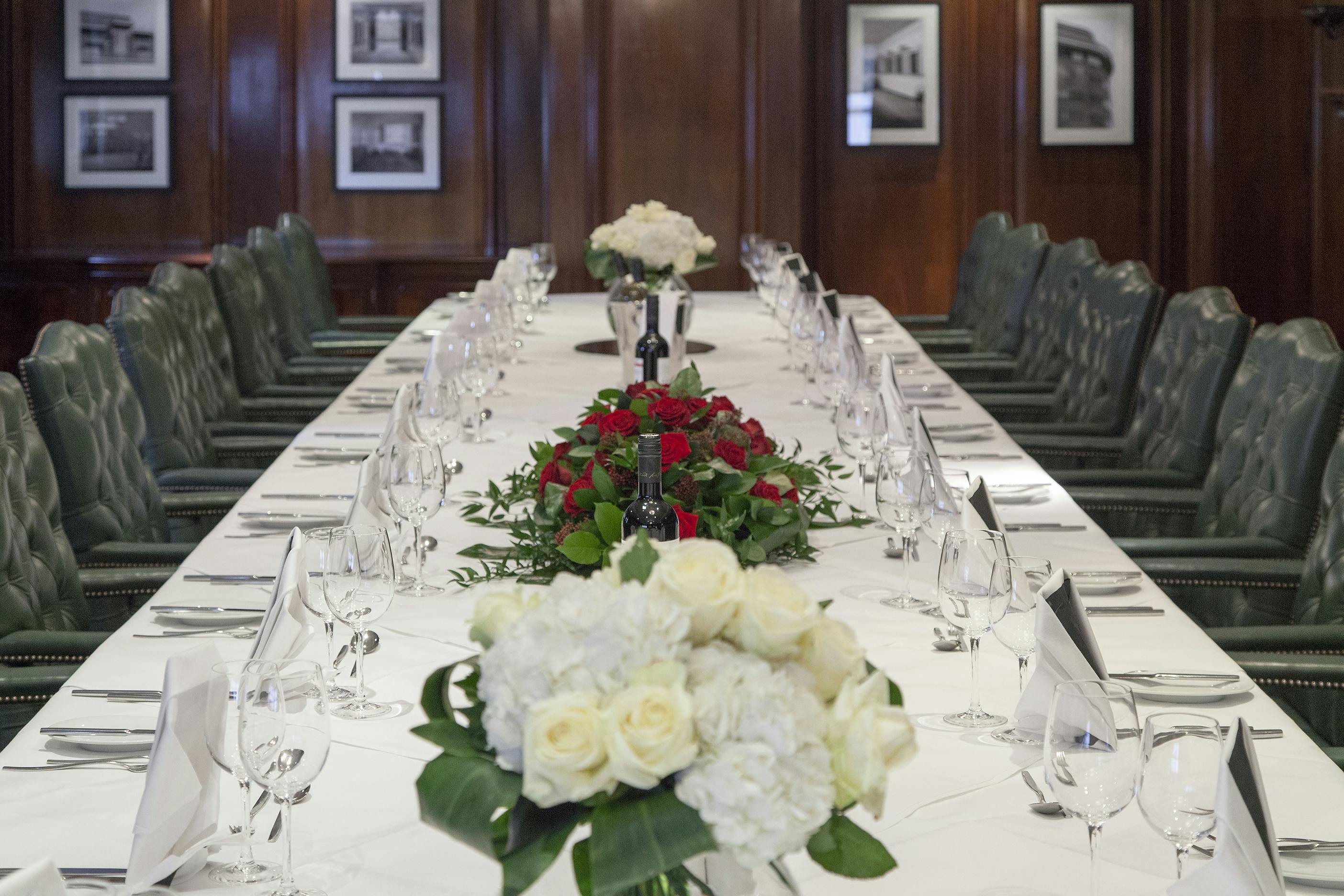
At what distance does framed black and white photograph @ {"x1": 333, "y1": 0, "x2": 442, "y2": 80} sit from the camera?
27.6 feet

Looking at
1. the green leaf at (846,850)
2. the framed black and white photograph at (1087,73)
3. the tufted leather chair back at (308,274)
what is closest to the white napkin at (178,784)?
the green leaf at (846,850)

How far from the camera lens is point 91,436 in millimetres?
3164

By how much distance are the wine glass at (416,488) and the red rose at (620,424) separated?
0.87 feet

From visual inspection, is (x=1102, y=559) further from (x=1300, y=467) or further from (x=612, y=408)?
(x=612, y=408)

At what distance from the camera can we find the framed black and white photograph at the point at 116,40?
8.31 meters

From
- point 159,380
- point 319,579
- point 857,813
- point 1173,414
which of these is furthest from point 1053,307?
point 857,813

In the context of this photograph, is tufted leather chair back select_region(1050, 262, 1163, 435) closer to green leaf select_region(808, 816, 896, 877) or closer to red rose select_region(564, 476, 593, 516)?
red rose select_region(564, 476, 593, 516)

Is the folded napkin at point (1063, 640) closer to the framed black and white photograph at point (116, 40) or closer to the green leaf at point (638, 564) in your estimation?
the green leaf at point (638, 564)

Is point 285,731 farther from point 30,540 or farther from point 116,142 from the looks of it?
point 116,142

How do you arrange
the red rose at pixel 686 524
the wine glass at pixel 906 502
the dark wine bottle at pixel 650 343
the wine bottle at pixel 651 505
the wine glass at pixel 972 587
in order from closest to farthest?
the wine bottle at pixel 651 505, the wine glass at pixel 972 587, the red rose at pixel 686 524, the wine glass at pixel 906 502, the dark wine bottle at pixel 650 343

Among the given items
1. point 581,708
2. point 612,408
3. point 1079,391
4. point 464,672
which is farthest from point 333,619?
point 1079,391

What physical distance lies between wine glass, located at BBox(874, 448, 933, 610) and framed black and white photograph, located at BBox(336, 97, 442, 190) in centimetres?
666

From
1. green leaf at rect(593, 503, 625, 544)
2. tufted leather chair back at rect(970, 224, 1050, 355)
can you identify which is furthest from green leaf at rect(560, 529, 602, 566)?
tufted leather chair back at rect(970, 224, 1050, 355)

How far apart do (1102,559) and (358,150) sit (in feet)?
22.1
